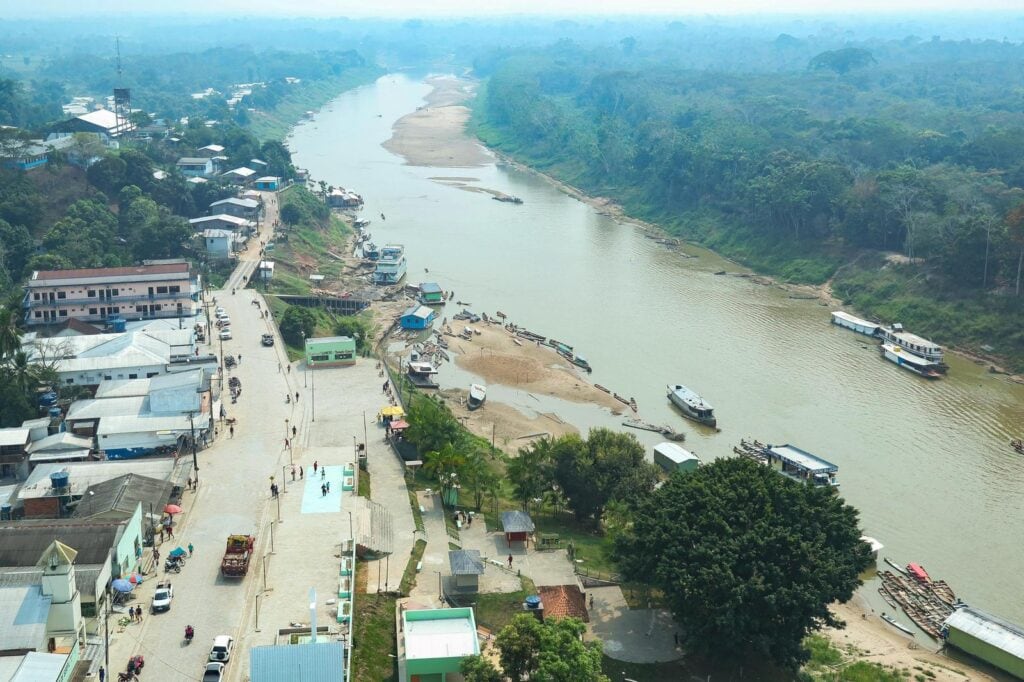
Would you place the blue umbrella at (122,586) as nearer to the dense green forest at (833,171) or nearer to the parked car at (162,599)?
the parked car at (162,599)

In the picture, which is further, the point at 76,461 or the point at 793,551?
the point at 76,461

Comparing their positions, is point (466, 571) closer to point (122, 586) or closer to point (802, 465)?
point (122, 586)

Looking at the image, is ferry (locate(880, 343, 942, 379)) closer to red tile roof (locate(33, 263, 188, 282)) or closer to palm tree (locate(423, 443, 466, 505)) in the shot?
palm tree (locate(423, 443, 466, 505))

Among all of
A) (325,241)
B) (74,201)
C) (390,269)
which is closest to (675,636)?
(390,269)

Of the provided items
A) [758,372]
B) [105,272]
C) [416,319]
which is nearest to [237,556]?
[105,272]

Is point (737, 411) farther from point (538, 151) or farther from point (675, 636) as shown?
point (538, 151)

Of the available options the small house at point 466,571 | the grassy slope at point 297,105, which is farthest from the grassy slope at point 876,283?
the grassy slope at point 297,105
